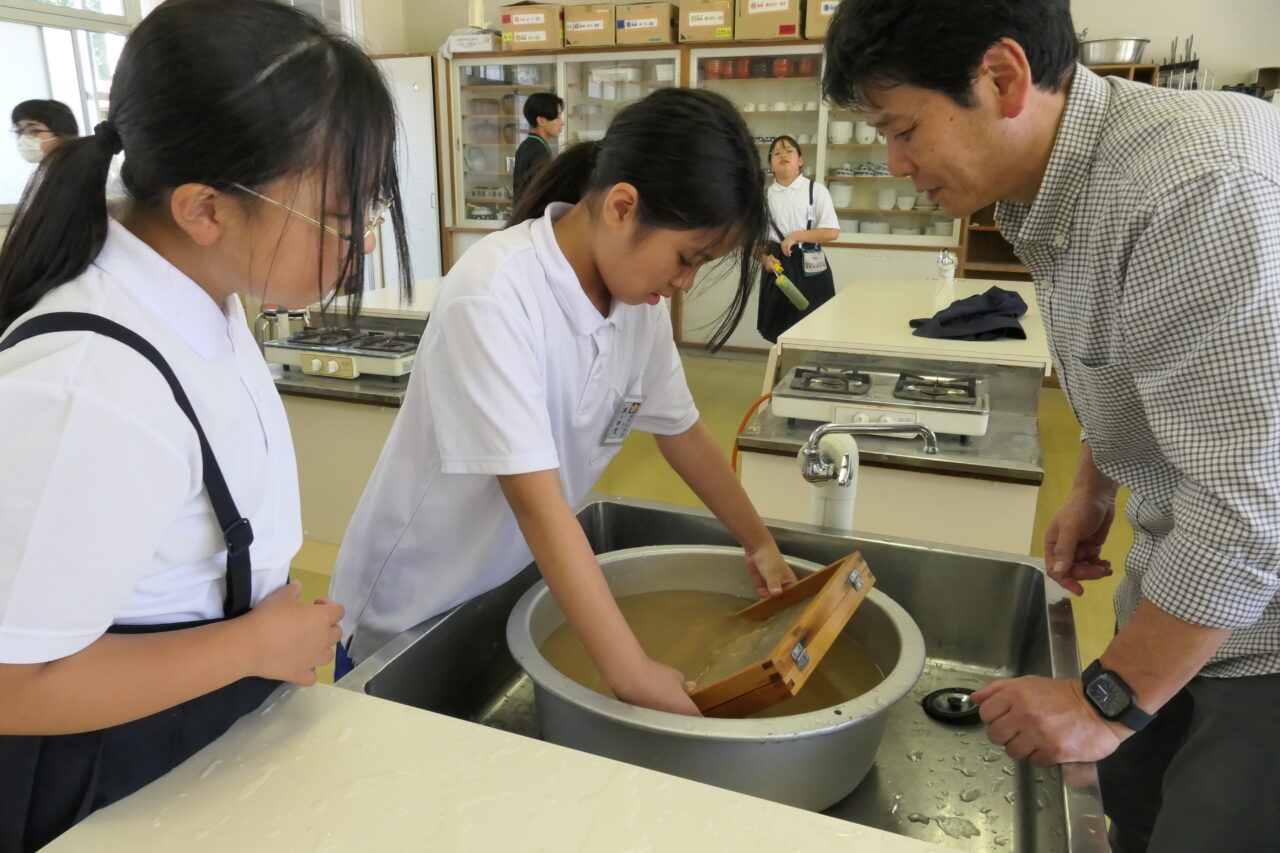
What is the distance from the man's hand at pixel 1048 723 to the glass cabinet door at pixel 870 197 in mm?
4753

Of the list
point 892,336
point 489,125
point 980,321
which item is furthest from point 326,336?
point 489,125

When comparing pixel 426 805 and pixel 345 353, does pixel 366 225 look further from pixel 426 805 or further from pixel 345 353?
pixel 345 353

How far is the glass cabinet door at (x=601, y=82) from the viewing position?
5.67 m

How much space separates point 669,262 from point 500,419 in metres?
0.27

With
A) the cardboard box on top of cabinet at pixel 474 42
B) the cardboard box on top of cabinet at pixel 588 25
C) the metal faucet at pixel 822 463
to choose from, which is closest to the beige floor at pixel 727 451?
the metal faucet at pixel 822 463

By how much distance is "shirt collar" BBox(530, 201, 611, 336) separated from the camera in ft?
3.31

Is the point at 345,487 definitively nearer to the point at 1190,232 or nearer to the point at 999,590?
the point at 999,590

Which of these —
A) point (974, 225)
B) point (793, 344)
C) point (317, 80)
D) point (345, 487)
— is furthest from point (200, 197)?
point (974, 225)

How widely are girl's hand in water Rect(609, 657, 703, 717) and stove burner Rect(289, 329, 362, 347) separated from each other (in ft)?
7.19

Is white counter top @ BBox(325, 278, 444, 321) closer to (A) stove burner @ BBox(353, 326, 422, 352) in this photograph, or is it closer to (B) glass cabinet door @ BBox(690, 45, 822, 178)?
(A) stove burner @ BBox(353, 326, 422, 352)

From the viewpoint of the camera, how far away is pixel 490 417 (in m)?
0.90

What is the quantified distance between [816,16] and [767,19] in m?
0.27

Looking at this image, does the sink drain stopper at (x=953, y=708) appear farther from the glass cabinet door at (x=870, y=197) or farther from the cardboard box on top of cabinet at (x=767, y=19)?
the cardboard box on top of cabinet at (x=767, y=19)

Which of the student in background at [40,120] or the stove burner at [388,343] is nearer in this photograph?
the stove burner at [388,343]
